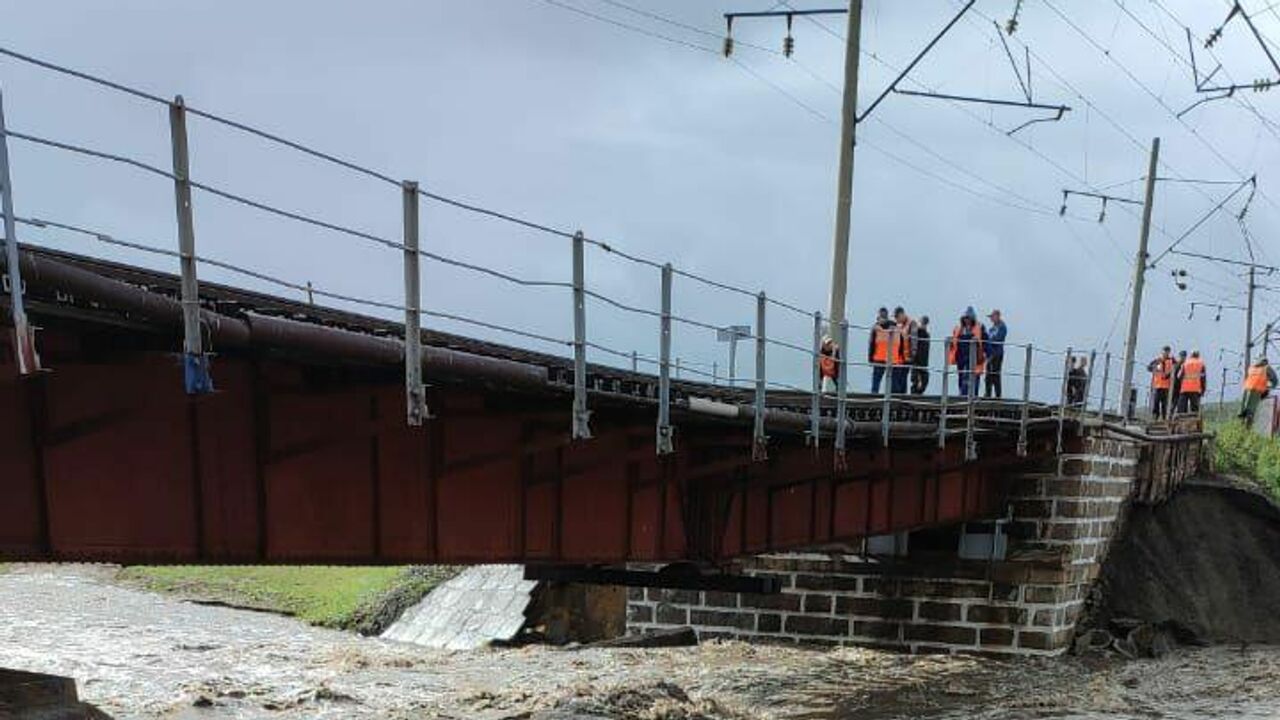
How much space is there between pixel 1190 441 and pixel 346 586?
920 inches

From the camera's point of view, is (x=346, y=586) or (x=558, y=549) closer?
(x=558, y=549)

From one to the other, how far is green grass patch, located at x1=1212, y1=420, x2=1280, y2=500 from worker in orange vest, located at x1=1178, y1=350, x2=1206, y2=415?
101 cm

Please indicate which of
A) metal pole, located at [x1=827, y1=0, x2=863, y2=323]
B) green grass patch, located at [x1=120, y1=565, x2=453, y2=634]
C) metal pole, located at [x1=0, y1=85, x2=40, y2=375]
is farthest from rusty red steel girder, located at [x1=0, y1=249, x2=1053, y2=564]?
green grass patch, located at [x1=120, y1=565, x2=453, y2=634]

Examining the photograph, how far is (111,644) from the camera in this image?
26.5 meters

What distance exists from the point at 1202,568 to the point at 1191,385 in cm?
982

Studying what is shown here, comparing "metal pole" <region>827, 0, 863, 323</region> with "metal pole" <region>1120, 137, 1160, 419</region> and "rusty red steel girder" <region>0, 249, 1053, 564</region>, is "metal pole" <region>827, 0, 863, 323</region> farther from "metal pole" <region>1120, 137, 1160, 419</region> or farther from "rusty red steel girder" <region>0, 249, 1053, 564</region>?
A: "metal pole" <region>1120, 137, 1160, 419</region>

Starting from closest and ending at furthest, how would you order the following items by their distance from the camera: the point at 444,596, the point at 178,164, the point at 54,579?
the point at 178,164 → the point at 444,596 → the point at 54,579

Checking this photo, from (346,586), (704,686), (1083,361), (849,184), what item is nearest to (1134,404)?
(1083,361)

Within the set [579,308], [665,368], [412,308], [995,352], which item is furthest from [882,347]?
[412,308]

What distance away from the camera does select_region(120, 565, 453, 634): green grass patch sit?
30.5 m

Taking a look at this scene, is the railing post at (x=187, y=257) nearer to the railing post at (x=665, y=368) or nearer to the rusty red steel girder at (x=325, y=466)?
the rusty red steel girder at (x=325, y=466)

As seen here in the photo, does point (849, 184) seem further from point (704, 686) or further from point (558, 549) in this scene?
point (558, 549)

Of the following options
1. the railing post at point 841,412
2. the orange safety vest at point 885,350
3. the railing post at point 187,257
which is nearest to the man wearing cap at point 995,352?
the orange safety vest at point 885,350

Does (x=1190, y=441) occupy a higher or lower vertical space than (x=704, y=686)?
higher
